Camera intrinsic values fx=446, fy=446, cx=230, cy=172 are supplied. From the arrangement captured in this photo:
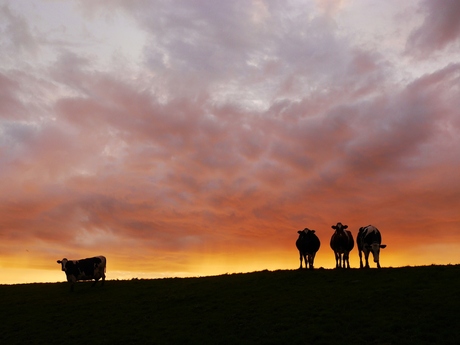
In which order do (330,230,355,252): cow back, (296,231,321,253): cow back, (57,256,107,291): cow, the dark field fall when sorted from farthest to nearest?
(57,256,107,291): cow < (296,231,321,253): cow back < (330,230,355,252): cow back < the dark field

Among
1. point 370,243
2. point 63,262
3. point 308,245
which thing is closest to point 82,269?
point 63,262

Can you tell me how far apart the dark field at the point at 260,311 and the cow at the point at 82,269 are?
2.17 meters

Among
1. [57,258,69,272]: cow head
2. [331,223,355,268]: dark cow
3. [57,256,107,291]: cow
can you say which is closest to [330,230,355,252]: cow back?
[331,223,355,268]: dark cow

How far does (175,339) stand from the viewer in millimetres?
23375

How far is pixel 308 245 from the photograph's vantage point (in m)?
37.5

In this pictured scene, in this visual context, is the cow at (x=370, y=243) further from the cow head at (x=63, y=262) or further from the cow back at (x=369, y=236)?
the cow head at (x=63, y=262)

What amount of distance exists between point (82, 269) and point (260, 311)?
20.4m

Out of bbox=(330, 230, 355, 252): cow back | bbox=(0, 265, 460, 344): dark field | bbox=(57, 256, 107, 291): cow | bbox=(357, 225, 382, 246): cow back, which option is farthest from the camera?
bbox=(57, 256, 107, 291): cow

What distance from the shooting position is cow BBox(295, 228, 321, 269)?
3759cm

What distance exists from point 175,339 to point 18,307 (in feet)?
60.1

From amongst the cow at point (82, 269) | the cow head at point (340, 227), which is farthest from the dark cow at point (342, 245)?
the cow at point (82, 269)

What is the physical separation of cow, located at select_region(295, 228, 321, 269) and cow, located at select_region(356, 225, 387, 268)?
11.8 feet

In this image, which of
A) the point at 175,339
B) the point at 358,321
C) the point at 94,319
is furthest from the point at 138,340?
the point at 358,321

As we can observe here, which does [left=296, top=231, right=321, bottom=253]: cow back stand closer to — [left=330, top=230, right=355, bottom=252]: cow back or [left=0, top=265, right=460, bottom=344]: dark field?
[left=330, top=230, right=355, bottom=252]: cow back
